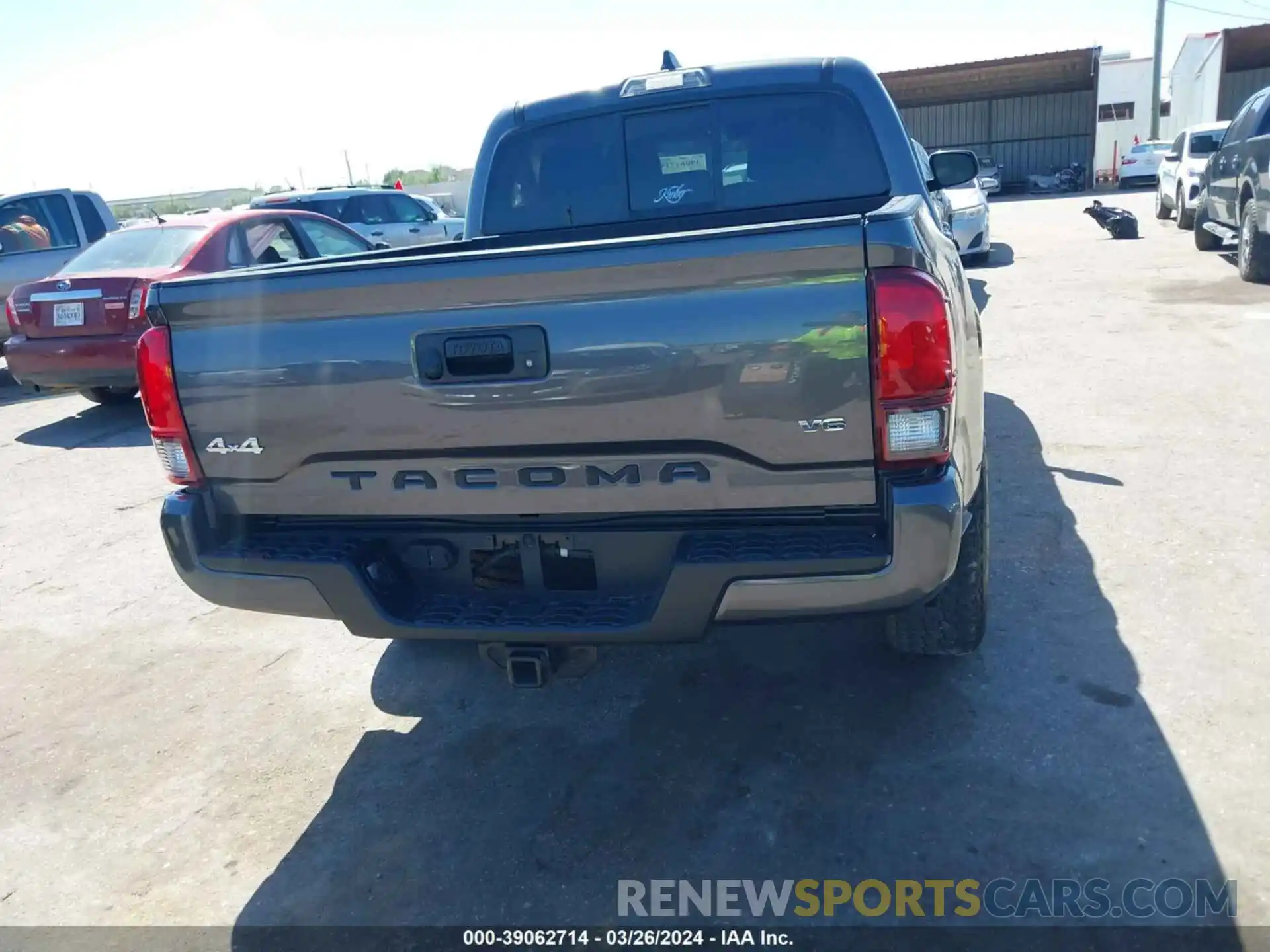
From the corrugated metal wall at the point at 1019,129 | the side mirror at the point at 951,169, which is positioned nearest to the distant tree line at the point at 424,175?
the corrugated metal wall at the point at 1019,129

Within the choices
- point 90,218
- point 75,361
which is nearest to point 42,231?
point 90,218

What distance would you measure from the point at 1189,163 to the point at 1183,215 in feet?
2.96

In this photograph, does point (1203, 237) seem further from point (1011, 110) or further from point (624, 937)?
point (1011, 110)

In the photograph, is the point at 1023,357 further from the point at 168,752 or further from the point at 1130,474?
the point at 168,752

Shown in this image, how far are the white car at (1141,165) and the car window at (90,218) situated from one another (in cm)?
2868

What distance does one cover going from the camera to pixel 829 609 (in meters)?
2.49

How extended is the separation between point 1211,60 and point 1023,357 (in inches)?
1148

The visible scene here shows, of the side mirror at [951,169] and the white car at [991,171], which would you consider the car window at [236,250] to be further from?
the white car at [991,171]

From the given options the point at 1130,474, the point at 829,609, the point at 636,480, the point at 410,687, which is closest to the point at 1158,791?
the point at 829,609

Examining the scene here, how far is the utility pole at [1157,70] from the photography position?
3372cm

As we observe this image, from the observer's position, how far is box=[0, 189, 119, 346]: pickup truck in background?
1035cm

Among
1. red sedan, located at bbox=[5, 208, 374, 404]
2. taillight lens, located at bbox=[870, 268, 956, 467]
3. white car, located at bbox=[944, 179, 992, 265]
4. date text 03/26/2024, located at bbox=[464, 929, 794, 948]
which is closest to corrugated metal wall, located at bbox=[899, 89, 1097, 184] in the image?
white car, located at bbox=[944, 179, 992, 265]

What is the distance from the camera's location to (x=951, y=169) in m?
4.77

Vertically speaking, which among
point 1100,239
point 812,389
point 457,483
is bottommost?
point 1100,239
